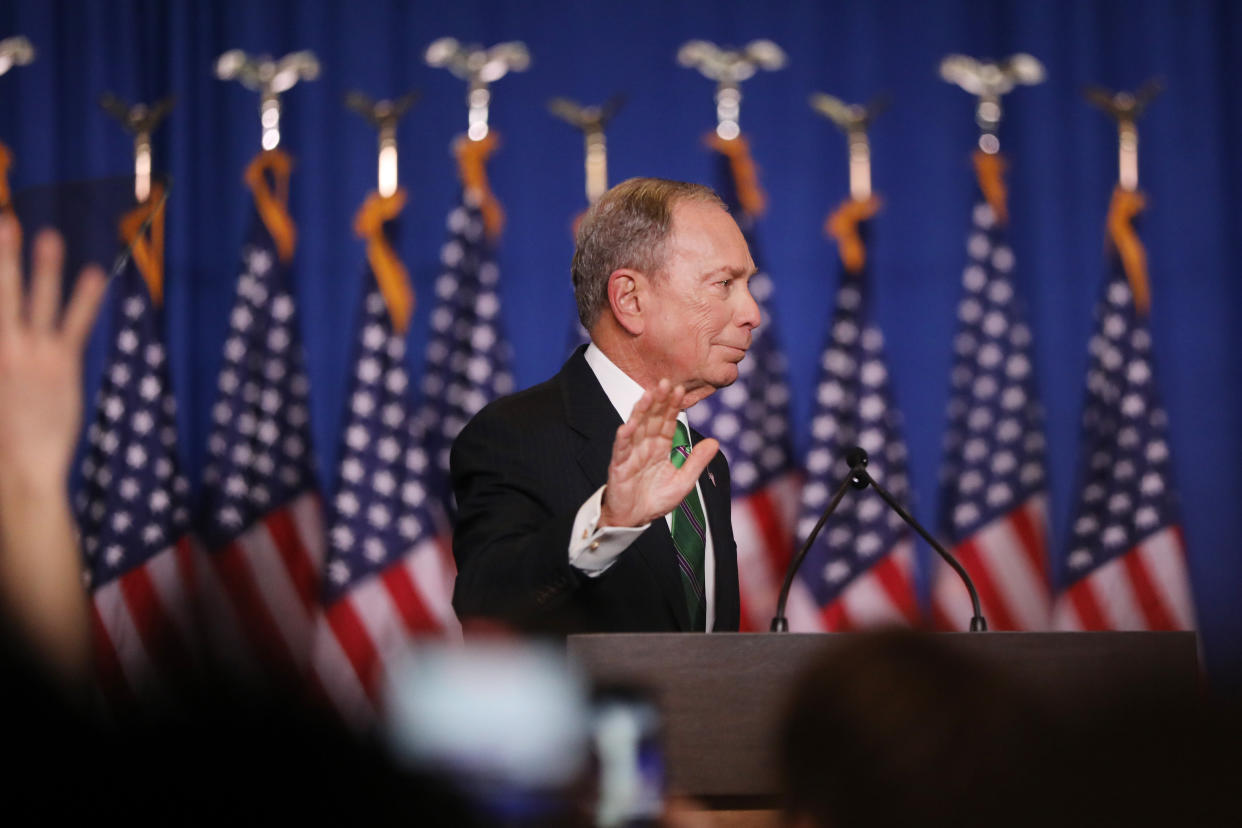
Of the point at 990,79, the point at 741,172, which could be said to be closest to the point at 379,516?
the point at 741,172

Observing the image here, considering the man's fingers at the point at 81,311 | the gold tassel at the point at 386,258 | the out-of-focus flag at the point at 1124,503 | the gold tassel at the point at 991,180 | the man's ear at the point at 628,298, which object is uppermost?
the gold tassel at the point at 991,180

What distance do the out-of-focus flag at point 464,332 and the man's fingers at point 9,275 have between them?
14.8ft

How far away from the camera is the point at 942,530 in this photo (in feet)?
18.4

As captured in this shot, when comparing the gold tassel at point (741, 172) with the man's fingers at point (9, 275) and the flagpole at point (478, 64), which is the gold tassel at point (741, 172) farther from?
the man's fingers at point (9, 275)

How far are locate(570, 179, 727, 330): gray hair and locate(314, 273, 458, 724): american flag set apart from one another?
259 centimetres

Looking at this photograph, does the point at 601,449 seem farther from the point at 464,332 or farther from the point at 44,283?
the point at 464,332

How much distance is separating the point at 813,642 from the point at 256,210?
4322 millimetres

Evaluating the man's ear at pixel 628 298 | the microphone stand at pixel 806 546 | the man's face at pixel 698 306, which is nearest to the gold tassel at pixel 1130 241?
the man's face at pixel 698 306

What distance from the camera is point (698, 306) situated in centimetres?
287

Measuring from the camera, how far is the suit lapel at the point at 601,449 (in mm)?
2490

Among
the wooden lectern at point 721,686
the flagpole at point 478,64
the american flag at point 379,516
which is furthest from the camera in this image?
the flagpole at point 478,64

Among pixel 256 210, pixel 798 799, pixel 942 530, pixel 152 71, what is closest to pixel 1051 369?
pixel 942 530

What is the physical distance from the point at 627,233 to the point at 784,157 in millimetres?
3353

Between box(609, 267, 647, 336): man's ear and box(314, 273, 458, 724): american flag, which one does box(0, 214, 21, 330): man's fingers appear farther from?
box(314, 273, 458, 724): american flag
